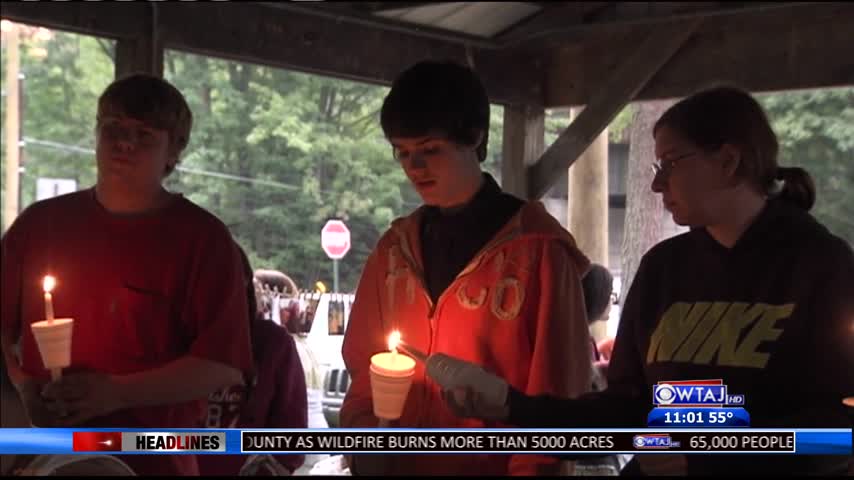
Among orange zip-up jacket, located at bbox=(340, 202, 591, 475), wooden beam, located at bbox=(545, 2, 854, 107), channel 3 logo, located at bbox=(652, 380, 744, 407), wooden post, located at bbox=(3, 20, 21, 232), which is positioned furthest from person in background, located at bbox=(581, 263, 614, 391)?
wooden post, located at bbox=(3, 20, 21, 232)

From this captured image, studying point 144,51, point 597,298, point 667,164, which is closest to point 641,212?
point 597,298

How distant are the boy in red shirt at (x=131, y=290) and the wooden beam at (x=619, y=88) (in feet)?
1.91

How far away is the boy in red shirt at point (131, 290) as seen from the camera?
844mm

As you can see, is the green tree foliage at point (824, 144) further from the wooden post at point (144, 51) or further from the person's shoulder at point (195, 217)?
the wooden post at point (144, 51)

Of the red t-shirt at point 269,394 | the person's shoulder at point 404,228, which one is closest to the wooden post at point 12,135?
the red t-shirt at point 269,394

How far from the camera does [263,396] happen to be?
110 centimetres

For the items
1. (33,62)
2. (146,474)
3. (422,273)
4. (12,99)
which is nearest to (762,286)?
(422,273)

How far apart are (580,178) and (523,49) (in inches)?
7.0

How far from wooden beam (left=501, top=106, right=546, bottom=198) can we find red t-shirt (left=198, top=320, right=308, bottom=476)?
13.5 inches

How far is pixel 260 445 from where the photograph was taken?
69cm

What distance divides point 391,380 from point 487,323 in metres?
0.08

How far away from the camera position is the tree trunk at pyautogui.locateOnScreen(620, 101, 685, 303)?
81 centimetres

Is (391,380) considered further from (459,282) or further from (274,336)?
(274,336)

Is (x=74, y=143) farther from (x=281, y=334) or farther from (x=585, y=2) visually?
(x=585, y=2)
